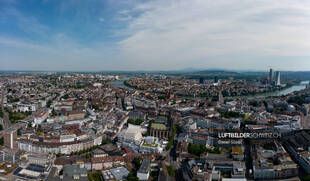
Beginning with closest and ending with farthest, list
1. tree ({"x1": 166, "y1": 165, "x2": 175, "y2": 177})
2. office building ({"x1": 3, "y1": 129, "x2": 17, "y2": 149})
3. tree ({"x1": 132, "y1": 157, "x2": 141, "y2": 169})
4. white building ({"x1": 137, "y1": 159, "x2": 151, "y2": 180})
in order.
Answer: white building ({"x1": 137, "y1": 159, "x2": 151, "y2": 180}) < tree ({"x1": 166, "y1": 165, "x2": 175, "y2": 177}) < tree ({"x1": 132, "y1": 157, "x2": 141, "y2": 169}) < office building ({"x1": 3, "y1": 129, "x2": 17, "y2": 149})

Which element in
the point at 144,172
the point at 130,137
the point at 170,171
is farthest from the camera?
the point at 130,137

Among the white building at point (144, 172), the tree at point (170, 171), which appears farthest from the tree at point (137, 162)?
the tree at point (170, 171)

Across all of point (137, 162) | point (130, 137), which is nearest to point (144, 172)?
point (137, 162)

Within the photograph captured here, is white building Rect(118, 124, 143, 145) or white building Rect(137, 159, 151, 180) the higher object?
white building Rect(118, 124, 143, 145)

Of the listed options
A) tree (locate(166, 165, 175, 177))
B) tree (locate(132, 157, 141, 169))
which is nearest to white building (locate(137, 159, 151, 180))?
tree (locate(132, 157, 141, 169))

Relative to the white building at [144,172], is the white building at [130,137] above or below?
above

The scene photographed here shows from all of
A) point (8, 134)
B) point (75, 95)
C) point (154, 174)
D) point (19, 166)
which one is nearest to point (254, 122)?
point (154, 174)

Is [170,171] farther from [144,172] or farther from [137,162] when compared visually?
[137,162]

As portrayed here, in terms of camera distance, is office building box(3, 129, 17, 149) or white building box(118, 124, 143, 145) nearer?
office building box(3, 129, 17, 149)

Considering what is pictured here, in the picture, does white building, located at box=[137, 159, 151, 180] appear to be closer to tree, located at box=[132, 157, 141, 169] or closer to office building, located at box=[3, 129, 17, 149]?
tree, located at box=[132, 157, 141, 169]

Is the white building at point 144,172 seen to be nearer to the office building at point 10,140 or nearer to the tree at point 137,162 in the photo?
the tree at point 137,162

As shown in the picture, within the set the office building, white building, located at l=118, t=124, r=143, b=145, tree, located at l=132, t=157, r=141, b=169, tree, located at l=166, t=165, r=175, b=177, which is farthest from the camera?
white building, located at l=118, t=124, r=143, b=145
